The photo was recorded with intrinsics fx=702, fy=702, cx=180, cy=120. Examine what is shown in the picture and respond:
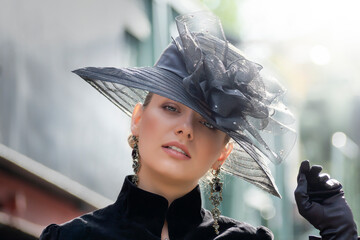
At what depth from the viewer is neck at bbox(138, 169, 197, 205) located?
7.82ft

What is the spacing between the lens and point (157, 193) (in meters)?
2.41

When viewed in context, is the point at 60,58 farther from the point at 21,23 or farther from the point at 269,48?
the point at 269,48

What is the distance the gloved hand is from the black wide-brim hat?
124 mm

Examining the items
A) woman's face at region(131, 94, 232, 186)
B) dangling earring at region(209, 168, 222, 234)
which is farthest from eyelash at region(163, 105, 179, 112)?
dangling earring at region(209, 168, 222, 234)

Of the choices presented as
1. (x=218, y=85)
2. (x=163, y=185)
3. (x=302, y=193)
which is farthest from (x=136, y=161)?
(x=302, y=193)

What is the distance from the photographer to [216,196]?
2.48 meters

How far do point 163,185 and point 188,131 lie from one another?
0.24m

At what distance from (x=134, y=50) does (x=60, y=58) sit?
48.8 inches

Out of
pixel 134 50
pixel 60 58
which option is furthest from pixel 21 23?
pixel 134 50

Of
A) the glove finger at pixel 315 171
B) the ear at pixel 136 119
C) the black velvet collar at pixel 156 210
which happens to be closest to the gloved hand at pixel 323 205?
the glove finger at pixel 315 171

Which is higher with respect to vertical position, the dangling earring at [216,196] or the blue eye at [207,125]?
the blue eye at [207,125]

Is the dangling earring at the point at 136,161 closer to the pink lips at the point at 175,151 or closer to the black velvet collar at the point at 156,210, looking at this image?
the black velvet collar at the point at 156,210

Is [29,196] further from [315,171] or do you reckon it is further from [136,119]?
[315,171]

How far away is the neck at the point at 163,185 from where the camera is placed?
238cm
